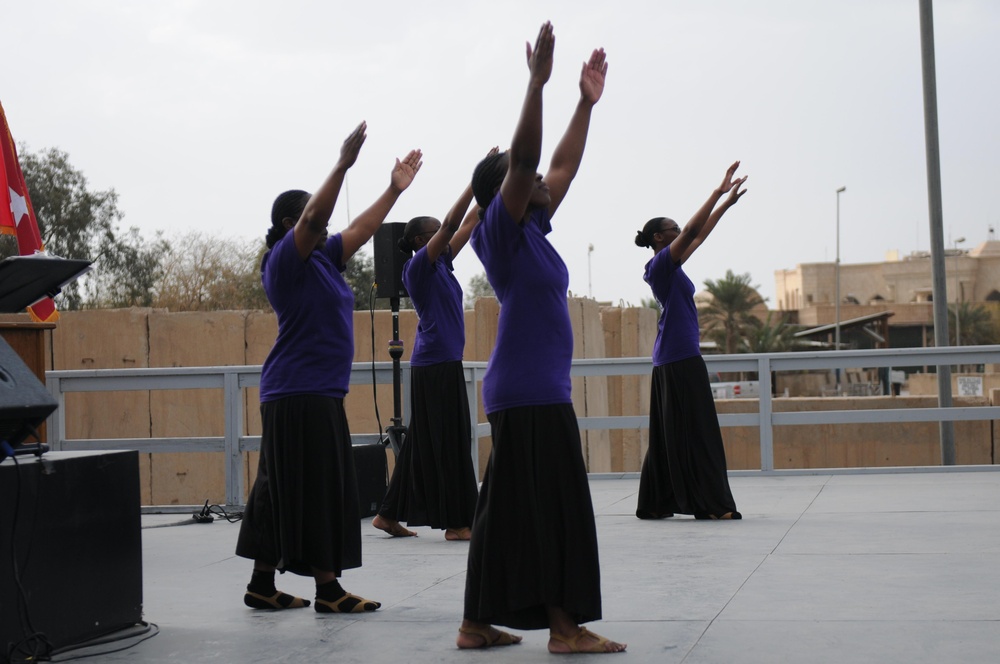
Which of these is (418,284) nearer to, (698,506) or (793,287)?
(698,506)

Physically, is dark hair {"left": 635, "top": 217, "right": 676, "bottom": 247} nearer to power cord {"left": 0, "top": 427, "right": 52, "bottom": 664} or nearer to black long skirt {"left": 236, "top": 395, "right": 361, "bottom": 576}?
black long skirt {"left": 236, "top": 395, "right": 361, "bottom": 576}

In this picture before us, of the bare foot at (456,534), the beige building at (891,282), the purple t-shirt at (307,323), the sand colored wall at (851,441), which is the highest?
the beige building at (891,282)

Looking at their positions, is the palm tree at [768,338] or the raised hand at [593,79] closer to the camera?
the raised hand at [593,79]

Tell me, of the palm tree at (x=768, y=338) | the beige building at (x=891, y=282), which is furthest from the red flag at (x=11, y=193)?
the beige building at (x=891, y=282)

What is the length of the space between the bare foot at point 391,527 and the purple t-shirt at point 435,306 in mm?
1049

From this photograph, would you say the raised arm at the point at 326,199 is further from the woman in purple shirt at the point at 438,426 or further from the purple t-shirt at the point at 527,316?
the woman in purple shirt at the point at 438,426

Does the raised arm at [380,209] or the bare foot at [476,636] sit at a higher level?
the raised arm at [380,209]

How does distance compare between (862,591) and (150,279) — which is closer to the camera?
(862,591)

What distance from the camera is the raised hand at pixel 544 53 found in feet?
13.1

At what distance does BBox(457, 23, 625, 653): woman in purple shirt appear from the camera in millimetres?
4223

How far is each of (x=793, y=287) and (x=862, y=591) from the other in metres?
89.0

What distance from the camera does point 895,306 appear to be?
6812 centimetres

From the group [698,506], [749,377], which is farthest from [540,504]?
[749,377]

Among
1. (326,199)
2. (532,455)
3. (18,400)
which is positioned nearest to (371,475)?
(326,199)
